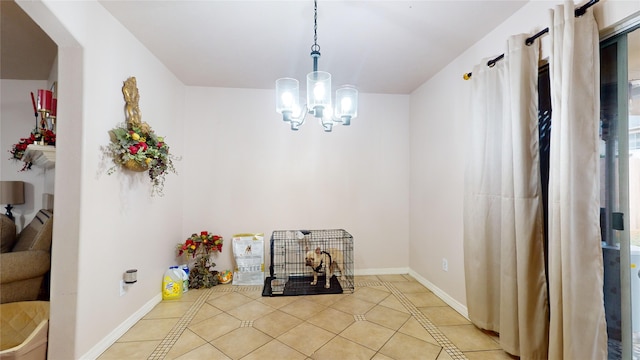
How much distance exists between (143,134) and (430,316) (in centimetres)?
304

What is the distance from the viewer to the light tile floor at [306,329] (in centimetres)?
187

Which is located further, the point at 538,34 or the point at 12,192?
the point at 12,192

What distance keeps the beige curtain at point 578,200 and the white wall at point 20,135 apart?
4907 millimetres

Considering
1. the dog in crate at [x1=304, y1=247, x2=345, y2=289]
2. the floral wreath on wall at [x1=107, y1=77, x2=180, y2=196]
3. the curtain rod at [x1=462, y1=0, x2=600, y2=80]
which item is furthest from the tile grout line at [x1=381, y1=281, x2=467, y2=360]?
the floral wreath on wall at [x1=107, y1=77, x2=180, y2=196]

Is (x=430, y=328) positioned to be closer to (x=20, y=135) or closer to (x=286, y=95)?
(x=286, y=95)

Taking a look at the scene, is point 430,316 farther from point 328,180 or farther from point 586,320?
point 328,180

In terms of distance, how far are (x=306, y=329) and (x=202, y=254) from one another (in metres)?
1.77

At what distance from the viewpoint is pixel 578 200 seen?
1.38 metres

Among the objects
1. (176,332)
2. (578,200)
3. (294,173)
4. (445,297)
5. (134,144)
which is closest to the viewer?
(578,200)

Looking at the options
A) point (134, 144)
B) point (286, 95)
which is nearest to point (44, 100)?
point (134, 144)

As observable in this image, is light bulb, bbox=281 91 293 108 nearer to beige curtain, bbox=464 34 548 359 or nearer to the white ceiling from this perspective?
the white ceiling

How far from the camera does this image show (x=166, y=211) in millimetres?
2879

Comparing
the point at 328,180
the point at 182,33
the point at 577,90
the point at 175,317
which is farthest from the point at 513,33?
the point at 175,317

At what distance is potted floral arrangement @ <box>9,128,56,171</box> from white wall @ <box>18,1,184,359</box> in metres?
0.46
